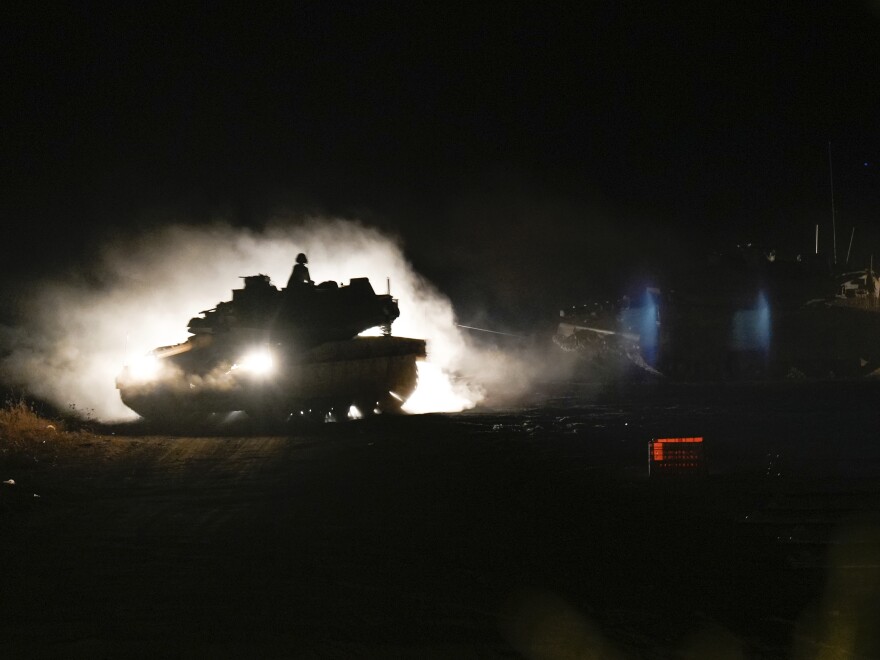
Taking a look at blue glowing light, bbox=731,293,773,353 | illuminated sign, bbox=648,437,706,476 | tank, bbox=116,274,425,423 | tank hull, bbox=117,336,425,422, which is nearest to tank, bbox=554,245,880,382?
blue glowing light, bbox=731,293,773,353

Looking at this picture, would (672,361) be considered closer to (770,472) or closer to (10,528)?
(770,472)

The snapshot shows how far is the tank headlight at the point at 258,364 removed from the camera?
13312 mm

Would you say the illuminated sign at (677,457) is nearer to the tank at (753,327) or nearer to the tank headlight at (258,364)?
the tank headlight at (258,364)

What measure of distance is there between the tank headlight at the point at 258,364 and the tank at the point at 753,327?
1241cm

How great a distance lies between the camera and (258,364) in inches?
526

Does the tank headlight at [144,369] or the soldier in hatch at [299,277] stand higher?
the soldier in hatch at [299,277]

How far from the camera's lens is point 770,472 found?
8523 mm

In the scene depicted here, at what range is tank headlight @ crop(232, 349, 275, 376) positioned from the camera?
43.7 ft

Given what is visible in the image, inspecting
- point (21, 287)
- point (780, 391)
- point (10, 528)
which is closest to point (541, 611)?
point (10, 528)

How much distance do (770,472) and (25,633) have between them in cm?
683

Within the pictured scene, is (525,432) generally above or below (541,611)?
above

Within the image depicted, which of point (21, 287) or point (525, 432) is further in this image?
point (21, 287)

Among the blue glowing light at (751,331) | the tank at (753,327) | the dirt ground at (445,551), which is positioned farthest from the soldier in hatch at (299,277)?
the blue glowing light at (751,331)

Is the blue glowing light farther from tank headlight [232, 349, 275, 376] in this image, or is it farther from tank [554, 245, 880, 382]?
tank headlight [232, 349, 275, 376]
